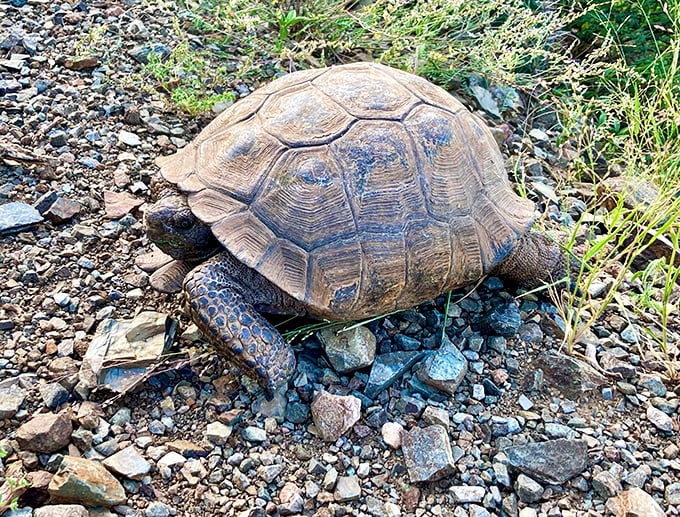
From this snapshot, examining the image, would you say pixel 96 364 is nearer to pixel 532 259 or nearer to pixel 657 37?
pixel 532 259

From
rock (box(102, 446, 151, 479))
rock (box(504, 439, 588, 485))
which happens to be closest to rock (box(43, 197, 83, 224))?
rock (box(102, 446, 151, 479))

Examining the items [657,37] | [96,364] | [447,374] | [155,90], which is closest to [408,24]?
[155,90]

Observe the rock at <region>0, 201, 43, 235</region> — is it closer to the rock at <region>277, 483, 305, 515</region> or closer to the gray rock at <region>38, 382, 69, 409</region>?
the gray rock at <region>38, 382, 69, 409</region>

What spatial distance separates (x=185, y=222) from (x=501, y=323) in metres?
1.53

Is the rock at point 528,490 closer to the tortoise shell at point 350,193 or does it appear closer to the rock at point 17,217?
the tortoise shell at point 350,193

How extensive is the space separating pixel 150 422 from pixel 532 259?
1935 mm

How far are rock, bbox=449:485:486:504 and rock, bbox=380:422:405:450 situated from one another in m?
0.27

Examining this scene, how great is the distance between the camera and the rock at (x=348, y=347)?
2816 millimetres

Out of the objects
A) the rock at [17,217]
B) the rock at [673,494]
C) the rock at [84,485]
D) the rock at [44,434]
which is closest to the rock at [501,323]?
the rock at [673,494]

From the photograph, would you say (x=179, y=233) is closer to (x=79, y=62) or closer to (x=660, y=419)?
(x=79, y=62)

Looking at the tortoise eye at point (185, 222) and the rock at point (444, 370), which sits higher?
the tortoise eye at point (185, 222)

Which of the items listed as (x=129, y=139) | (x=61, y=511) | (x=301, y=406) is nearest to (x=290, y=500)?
(x=301, y=406)

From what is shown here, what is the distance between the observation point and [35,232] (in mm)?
3236

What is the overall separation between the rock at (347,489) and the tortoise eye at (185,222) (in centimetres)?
123
